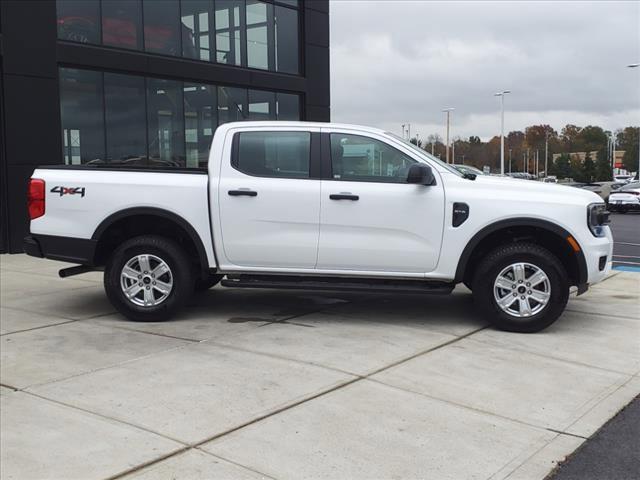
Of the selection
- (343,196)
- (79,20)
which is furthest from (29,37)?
(343,196)

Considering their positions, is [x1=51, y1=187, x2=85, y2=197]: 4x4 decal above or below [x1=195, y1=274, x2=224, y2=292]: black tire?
above

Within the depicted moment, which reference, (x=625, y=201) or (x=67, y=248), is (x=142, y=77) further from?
(x=625, y=201)

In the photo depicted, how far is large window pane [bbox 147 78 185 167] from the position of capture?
15219 mm

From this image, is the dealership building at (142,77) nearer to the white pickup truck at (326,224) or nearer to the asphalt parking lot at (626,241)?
the white pickup truck at (326,224)

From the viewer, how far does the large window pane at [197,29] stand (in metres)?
15.9

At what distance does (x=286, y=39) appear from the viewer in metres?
18.5

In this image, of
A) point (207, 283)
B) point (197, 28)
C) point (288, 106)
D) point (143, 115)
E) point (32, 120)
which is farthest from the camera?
point (288, 106)

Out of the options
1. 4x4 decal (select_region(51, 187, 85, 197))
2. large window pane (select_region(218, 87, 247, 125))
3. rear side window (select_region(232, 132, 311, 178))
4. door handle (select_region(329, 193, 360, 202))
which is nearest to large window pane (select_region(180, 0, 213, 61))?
large window pane (select_region(218, 87, 247, 125))

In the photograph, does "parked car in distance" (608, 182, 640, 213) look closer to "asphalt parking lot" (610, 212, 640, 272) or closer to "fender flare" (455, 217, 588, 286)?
"asphalt parking lot" (610, 212, 640, 272)

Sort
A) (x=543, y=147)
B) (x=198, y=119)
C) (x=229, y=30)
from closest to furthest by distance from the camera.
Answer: (x=198, y=119)
(x=229, y=30)
(x=543, y=147)

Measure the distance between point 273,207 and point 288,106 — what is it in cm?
1250

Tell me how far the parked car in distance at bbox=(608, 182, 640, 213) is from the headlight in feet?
69.7

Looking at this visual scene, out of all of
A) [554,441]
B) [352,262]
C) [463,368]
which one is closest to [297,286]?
[352,262]

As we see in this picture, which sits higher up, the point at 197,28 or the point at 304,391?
the point at 197,28
